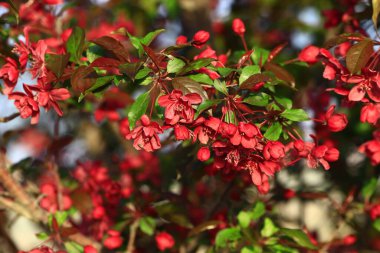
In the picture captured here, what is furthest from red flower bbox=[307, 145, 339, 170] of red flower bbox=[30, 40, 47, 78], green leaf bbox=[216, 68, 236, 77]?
red flower bbox=[30, 40, 47, 78]

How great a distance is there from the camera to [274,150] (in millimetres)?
1378

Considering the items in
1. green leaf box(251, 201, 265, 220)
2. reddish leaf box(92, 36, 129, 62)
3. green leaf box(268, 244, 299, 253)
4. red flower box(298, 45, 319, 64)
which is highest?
reddish leaf box(92, 36, 129, 62)

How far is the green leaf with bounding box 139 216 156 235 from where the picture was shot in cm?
221

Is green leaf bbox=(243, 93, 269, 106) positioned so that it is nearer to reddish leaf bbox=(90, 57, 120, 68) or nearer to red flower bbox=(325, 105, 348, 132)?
red flower bbox=(325, 105, 348, 132)

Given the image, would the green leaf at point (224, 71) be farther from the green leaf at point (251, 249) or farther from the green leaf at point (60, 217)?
the green leaf at point (60, 217)

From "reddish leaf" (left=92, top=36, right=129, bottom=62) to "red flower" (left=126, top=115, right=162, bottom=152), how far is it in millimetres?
195

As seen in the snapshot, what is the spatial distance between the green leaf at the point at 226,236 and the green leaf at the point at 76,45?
0.81 m

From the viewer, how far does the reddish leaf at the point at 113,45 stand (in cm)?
144

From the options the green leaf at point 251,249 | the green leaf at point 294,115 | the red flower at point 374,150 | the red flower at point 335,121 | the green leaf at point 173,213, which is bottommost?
the green leaf at point 173,213

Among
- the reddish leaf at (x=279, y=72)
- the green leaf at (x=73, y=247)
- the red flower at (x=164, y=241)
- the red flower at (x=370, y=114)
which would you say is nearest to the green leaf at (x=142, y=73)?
the reddish leaf at (x=279, y=72)

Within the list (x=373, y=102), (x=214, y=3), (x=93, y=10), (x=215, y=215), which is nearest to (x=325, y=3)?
(x=214, y=3)

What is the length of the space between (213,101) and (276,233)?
0.84 m

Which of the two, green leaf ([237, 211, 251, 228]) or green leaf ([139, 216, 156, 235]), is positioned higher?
green leaf ([237, 211, 251, 228])

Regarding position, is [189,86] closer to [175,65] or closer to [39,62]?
[175,65]
